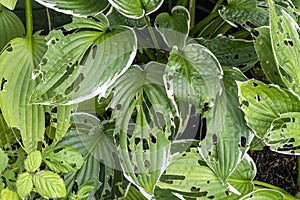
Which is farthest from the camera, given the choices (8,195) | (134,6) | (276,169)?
(276,169)

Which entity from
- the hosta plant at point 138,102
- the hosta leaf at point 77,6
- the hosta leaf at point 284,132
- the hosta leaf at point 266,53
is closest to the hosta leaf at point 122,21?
the hosta plant at point 138,102

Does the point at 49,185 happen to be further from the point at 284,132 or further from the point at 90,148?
the point at 284,132

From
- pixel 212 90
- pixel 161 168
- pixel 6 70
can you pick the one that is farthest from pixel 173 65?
pixel 6 70

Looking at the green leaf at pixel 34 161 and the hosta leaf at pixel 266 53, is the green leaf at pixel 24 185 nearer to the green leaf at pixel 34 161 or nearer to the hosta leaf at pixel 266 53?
the green leaf at pixel 34 161

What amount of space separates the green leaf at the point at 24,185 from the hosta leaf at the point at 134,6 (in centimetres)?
35

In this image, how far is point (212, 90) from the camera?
2.87 feet

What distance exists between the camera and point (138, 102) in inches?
34.9

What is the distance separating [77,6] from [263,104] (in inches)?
14.9

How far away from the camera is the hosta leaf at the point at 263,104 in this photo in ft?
2.81

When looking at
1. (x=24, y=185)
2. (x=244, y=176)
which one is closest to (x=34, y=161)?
(x=24, y=185)

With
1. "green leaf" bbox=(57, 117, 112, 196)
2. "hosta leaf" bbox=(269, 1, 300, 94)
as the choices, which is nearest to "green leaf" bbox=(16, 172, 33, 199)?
"green leaf" bbox=(57, 117, 112, 196)

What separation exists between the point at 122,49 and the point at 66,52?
4.0 inches

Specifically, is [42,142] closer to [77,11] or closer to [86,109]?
[86,109]

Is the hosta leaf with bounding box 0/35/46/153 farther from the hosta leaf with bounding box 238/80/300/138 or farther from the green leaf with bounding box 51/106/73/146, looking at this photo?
the hosta leaf with bounding box 238/80/300/138
